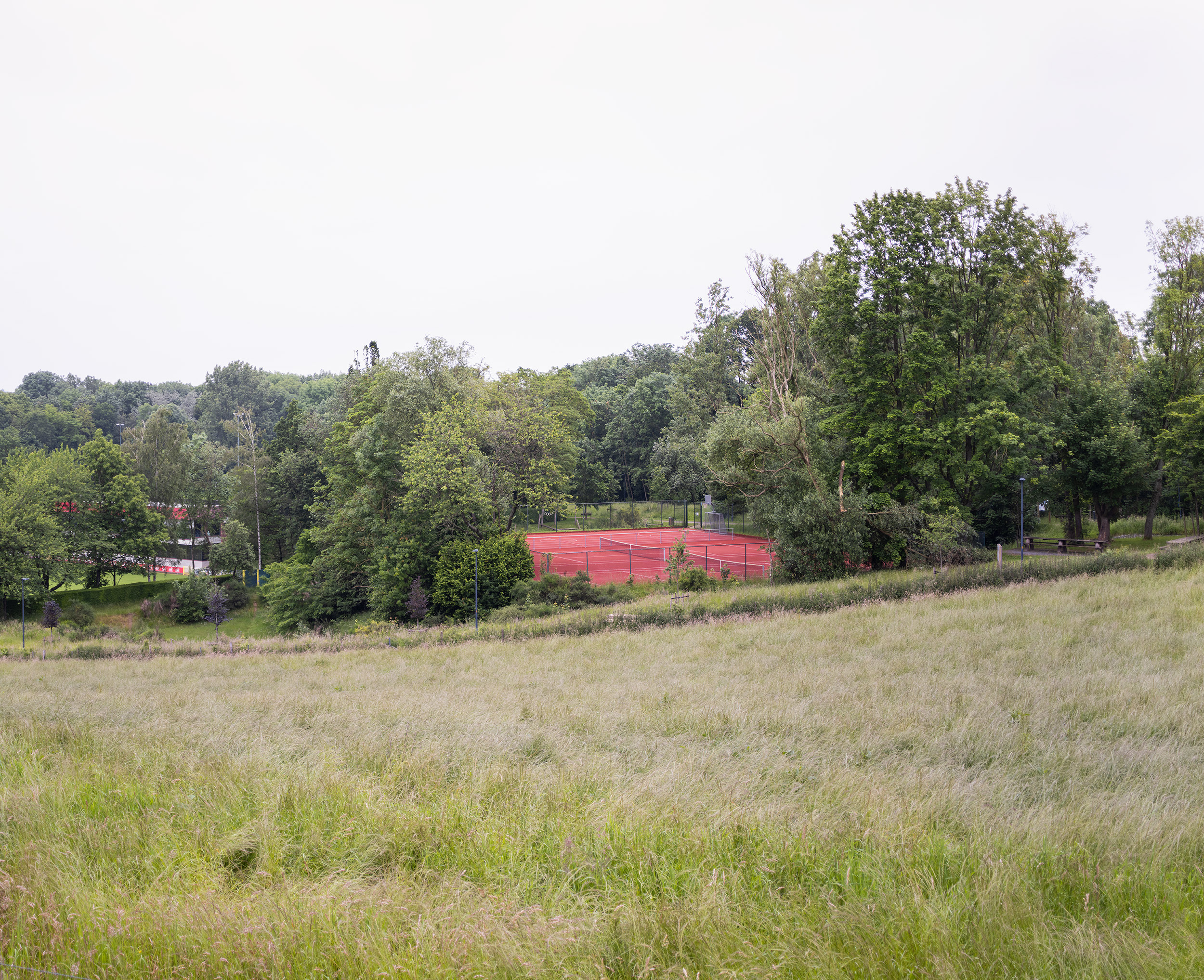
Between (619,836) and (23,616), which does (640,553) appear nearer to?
(23,616)

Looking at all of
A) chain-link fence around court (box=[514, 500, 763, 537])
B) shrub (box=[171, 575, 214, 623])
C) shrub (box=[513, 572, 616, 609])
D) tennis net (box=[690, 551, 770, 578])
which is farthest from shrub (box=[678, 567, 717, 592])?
shrub (box=[171, 575, 214, 623])

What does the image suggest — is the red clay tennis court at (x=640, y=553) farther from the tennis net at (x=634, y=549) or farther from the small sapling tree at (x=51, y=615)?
the small sapling tree at (x=51, y=615)

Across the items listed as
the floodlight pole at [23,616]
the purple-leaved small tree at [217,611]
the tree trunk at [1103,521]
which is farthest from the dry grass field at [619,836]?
the purple-leaved small tree at [217,611]

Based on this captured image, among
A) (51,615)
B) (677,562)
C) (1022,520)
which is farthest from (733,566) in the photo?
(51,615)

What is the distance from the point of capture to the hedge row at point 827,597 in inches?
921

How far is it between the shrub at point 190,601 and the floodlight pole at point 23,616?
795 centimetres

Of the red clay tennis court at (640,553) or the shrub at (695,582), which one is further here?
the red clay tennis court at (640,553)

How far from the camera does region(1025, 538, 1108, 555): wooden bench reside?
37.1 m

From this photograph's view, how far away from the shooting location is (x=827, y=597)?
78.3ft

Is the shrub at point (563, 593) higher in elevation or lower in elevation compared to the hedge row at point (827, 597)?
lower

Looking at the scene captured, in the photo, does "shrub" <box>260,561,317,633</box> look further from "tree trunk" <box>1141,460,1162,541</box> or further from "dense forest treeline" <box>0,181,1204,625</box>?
"tree trunk" <box>1141,460,1162,541</box>

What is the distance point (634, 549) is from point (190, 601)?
96.5 feet

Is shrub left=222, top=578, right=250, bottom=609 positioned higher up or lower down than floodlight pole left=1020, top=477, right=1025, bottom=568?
lower down

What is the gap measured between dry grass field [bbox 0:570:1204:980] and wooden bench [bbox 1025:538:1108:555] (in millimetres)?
29795
